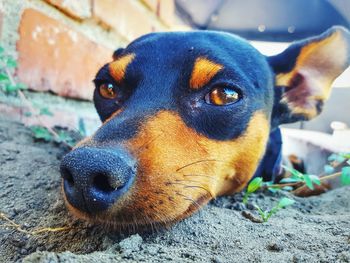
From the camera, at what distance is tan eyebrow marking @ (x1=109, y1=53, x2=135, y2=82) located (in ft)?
4.45

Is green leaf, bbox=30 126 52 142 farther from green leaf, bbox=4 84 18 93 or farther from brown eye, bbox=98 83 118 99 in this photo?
brown eye, bbox=98 83 118 99

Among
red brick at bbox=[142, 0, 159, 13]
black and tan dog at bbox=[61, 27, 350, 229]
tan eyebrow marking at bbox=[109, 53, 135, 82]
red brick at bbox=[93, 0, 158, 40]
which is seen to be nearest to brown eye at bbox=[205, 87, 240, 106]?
black and tan dog at bbox=[61, 27, 350, 229]

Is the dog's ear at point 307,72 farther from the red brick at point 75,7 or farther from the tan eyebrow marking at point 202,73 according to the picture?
the red brick at point 75,7

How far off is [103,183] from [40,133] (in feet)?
2.45

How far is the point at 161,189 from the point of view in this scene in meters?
0.96

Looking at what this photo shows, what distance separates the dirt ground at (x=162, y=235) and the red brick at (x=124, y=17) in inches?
38.0

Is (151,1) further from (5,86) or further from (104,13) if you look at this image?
(5,86)

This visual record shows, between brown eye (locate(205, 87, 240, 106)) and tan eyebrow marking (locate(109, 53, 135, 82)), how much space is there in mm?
306

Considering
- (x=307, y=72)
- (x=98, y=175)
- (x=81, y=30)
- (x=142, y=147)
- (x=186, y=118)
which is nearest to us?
(x=98, y=175)

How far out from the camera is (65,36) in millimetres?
1771

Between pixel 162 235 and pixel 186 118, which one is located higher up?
pixel 186 118

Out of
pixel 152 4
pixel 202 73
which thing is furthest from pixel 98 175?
pixel 152 4

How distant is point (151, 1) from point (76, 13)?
71cm

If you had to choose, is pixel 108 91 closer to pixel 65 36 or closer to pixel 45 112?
pixel 45 112
